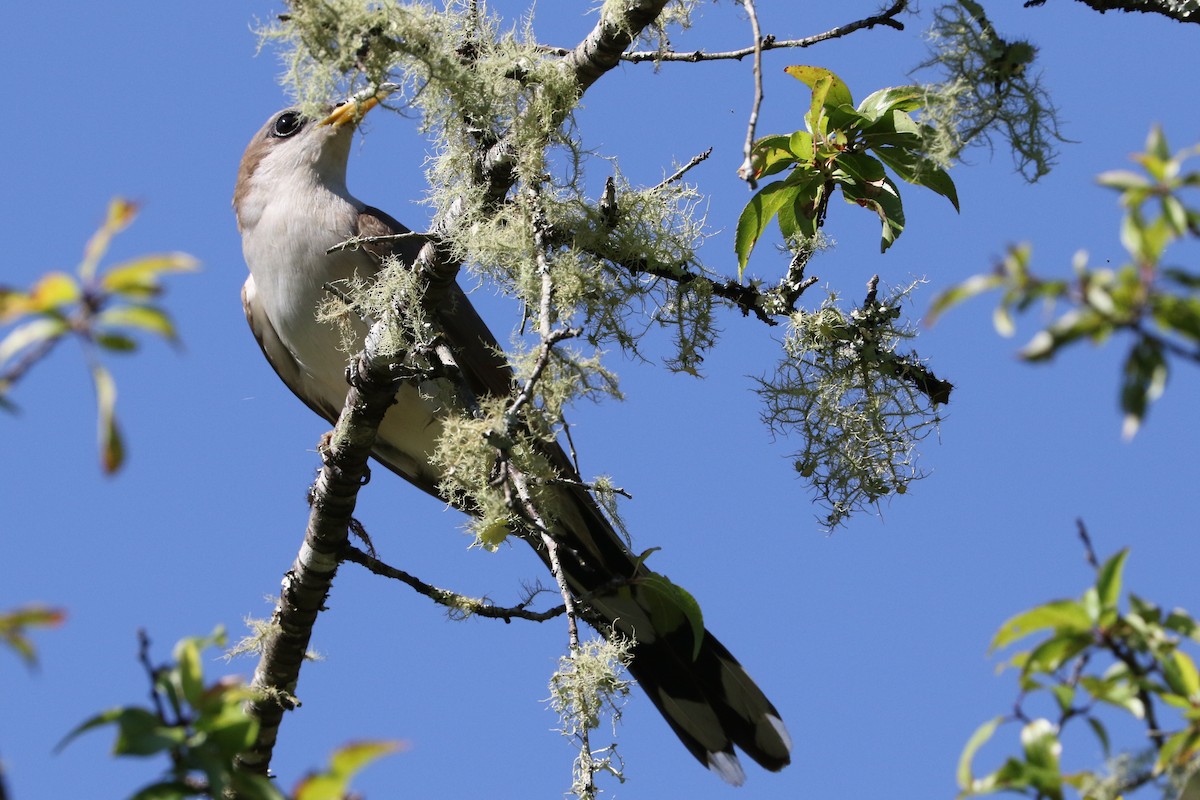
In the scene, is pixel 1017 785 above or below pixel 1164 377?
below

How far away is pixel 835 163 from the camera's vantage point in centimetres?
309

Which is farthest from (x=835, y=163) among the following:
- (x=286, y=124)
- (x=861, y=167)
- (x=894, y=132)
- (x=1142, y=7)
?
(x=286, y=124)

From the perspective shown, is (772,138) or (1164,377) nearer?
(1164,377)

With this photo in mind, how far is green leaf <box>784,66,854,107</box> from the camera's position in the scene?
9.61 ft

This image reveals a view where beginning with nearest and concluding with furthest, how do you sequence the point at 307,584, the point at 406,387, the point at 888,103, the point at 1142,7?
the point at 1142,7 → the point at 888,103 → the point at 307,584 → the point at 406,387

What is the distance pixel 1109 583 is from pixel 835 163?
71.0 inches

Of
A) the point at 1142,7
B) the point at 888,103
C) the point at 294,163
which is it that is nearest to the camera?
the point at 1142,7

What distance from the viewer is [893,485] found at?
324 centimetres

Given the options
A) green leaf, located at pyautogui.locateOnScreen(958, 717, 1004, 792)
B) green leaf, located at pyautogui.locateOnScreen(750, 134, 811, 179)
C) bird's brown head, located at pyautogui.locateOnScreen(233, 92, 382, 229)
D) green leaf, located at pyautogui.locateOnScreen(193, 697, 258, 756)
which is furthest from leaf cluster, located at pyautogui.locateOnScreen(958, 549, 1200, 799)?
bird's brown head, located at pyautogui.locateOnScreen(233, 92, 382, 229)

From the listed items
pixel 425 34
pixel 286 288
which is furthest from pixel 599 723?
pixel 286 288

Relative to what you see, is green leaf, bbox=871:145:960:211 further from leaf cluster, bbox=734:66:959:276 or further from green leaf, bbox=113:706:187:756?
green leaf, bbox=113:706:187:756

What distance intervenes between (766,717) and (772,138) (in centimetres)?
180

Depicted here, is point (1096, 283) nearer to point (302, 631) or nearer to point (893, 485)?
point (893, 485)

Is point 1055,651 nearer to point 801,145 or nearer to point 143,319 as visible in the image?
point 143,319
